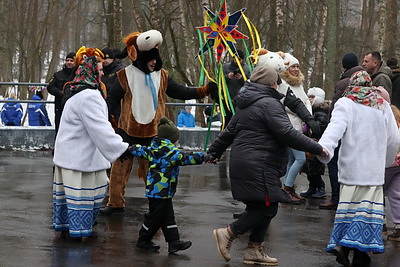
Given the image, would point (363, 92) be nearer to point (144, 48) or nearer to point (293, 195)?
point (144, 48)

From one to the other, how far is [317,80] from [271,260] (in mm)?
26527

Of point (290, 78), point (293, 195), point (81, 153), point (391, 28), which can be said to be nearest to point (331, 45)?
point (391, 28)

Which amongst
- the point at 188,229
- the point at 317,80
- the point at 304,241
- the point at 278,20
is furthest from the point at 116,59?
the point at 317,80

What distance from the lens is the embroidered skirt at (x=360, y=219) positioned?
7410 mm

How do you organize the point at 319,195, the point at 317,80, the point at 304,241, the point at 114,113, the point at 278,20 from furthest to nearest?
the point at 317,80
the point at 278,20
the point at 319,195
the point at 114,113
the point at 304,241

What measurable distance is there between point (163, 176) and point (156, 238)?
3.37ft

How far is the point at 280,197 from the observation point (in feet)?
24.0

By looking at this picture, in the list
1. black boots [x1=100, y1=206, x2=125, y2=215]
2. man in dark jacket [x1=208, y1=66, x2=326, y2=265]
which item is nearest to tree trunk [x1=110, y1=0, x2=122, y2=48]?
black boots [x1=100, y1=206, x2=125, y2=215]

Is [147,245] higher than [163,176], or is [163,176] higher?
[163,176]

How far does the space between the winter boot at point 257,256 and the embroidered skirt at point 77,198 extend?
151 cm

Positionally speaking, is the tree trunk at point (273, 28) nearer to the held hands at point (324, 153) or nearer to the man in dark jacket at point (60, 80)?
the man in dark jacket at point (60, 80)

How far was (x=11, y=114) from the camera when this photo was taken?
2048 cm

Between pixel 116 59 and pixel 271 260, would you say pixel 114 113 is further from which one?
pixel 271 260

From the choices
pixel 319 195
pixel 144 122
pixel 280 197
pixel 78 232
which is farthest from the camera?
pixel 319 195
